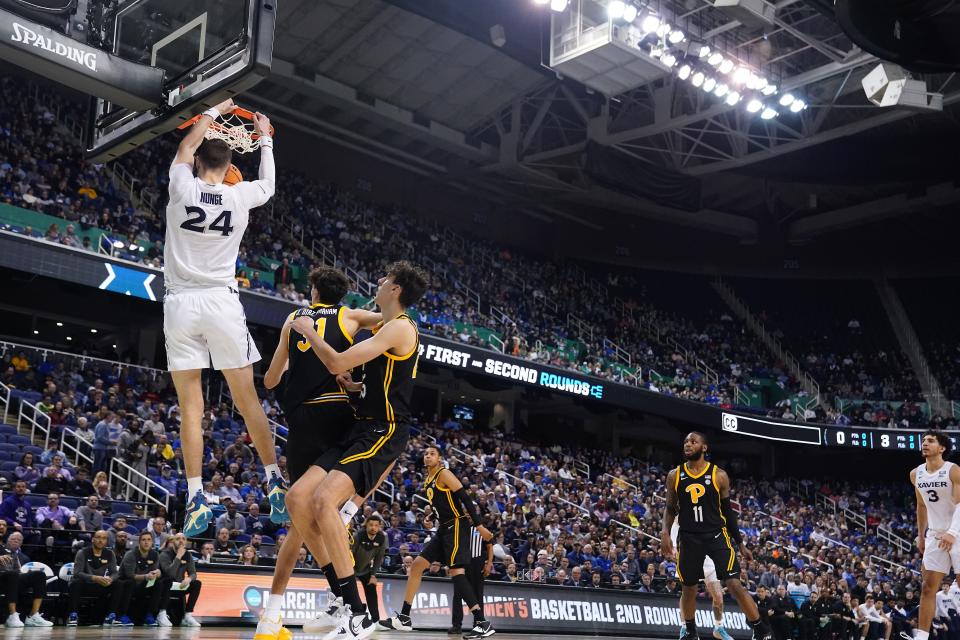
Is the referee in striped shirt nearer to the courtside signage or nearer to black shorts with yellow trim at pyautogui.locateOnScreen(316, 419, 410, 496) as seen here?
black shorts with yellow trim at pyautogui.locateOnScreen(316, 419, 410, 496)

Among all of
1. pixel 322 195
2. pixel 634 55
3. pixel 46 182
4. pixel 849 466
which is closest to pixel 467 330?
pixel 322 195

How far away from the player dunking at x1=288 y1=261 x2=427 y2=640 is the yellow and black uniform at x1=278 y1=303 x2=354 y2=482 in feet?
1.00

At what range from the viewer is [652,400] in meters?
32.8

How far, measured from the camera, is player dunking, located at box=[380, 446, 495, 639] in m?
12.0

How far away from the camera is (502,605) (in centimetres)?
1762

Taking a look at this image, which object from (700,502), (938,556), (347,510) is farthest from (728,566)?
(347,510)

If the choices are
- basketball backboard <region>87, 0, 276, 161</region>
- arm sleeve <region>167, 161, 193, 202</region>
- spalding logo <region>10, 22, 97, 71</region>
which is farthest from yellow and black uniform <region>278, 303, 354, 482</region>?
spalding logo <region>10, 22, 97, 71</region>

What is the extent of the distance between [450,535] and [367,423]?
6057mm

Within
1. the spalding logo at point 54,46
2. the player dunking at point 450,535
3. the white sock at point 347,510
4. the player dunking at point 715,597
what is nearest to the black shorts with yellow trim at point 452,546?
the player dunking at point 450,535

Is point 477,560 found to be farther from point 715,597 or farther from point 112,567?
point 112,567

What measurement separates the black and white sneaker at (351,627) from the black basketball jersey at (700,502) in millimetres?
5320

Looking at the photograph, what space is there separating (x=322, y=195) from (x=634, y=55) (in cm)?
1231

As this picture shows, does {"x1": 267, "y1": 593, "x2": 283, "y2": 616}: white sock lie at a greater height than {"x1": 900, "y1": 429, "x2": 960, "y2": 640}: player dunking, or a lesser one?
lesser

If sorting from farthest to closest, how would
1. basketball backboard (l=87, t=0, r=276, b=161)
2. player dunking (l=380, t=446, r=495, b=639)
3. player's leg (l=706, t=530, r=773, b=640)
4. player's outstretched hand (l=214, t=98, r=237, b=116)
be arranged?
player dunking (l=380, t=446, r=495, b=639)
player's leg (l=706, t=530, r=773, b=640)
player's outstretched hand (l=214, t=98, r=237, b=116)
basketball backboard (l=87, t=0, r=276, b=161)
